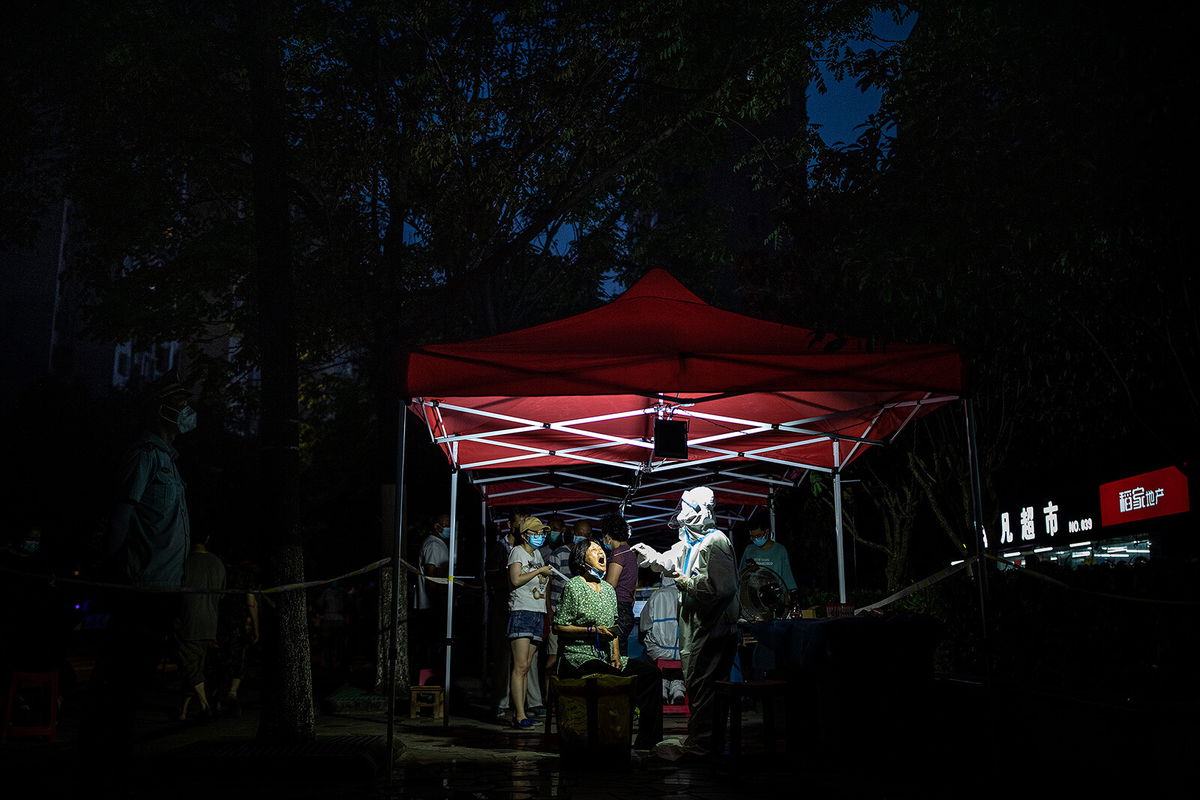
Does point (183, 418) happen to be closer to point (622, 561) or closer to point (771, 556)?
point (622, 561)

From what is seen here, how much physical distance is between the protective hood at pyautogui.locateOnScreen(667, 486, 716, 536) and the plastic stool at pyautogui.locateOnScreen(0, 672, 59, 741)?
5.95 metres

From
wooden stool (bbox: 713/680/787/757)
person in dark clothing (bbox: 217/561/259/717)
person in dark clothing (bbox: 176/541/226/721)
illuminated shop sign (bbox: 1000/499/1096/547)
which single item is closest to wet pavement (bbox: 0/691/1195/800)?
wooden stool (bbox: 713/680/787/757)

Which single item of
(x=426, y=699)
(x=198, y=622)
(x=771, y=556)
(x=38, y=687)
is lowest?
(x=426, y=699)

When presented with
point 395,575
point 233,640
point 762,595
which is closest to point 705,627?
point 762,595

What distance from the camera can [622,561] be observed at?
36.9 ft

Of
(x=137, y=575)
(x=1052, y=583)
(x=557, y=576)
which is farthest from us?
(x=557, y=576)

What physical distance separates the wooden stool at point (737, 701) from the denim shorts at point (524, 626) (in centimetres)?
308

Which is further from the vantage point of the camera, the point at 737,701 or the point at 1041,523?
the point at 1041,523

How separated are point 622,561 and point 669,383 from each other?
4093mm

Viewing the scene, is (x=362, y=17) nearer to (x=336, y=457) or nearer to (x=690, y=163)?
(x=690, y=163)

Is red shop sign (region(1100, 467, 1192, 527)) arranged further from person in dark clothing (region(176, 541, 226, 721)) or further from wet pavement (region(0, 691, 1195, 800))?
person in dark clothing (region(176, 541, 226, 721))

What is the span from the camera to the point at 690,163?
15141mm

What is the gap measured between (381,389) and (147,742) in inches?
216

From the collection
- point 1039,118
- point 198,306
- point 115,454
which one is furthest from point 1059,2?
point 115,454
